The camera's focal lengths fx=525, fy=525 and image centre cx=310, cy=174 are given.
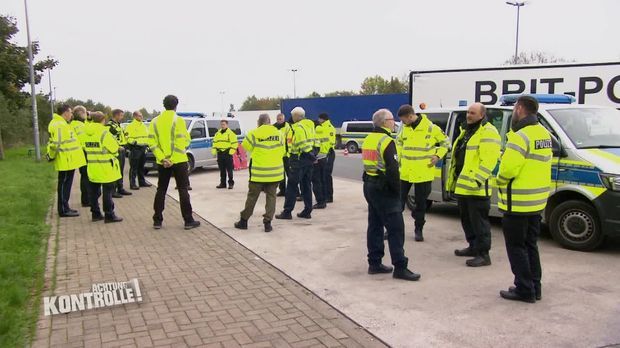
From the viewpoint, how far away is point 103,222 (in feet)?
28.8

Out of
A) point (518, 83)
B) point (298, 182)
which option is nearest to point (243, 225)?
point (298, 182)

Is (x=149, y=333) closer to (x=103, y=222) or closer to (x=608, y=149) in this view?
(x=103, y=222)

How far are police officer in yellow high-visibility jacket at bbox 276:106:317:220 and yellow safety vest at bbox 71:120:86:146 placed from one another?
3.64 meters

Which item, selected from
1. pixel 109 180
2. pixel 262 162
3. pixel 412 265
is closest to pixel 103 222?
pixel 109 180

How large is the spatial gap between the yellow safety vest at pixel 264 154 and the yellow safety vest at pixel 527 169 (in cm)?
394

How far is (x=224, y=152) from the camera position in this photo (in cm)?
1372

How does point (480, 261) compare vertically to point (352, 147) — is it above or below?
above

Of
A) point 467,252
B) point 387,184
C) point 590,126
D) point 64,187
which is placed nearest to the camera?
point 387,184

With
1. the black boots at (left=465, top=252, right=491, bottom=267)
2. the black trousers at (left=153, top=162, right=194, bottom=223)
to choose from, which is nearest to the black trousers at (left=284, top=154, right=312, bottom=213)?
the black trousers at (left=153, top=162, right=194, bottom=223)

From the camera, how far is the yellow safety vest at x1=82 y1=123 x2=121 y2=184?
8609mm

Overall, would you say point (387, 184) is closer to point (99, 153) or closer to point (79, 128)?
point (99, 153)

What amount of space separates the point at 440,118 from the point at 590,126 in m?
2.52

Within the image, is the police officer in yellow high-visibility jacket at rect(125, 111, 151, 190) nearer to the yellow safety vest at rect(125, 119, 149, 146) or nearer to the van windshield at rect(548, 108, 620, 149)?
the yellow safety vest at rect(125, 119, 149, 146)

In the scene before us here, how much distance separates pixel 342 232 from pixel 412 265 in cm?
196
